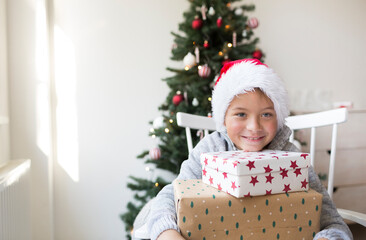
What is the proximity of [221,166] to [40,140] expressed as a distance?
1.49m

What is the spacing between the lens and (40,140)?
6.30 feet

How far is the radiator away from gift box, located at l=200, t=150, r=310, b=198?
755 mm

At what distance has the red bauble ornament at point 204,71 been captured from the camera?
1.78m

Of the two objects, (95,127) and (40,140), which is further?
(95,127)

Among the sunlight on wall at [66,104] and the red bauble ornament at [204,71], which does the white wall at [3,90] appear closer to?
the sunlight on wall at [66,104]

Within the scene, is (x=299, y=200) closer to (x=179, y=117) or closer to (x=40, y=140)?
(x=179, y=117)

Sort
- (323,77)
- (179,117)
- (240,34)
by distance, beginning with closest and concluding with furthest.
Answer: (179,117)
(240,34)
(323,77)

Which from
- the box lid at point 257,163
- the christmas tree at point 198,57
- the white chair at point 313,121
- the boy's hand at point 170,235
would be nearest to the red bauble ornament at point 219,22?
the christmas tree at point 198,57

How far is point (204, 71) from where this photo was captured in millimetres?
1778

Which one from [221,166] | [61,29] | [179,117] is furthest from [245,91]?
[61,29]

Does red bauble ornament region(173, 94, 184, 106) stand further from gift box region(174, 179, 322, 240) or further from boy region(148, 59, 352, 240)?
gift box region(174, 179, 322, 240)

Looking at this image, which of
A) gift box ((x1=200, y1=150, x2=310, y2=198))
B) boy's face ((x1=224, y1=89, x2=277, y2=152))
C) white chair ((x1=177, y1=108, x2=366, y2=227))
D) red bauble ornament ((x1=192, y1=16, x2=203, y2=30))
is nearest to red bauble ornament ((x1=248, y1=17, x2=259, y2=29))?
red bauble ornament ((x1=192, y1=16, x2=203, y2=30))

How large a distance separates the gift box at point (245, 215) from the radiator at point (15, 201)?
2.29 ft

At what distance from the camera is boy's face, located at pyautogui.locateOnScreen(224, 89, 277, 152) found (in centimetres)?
91
